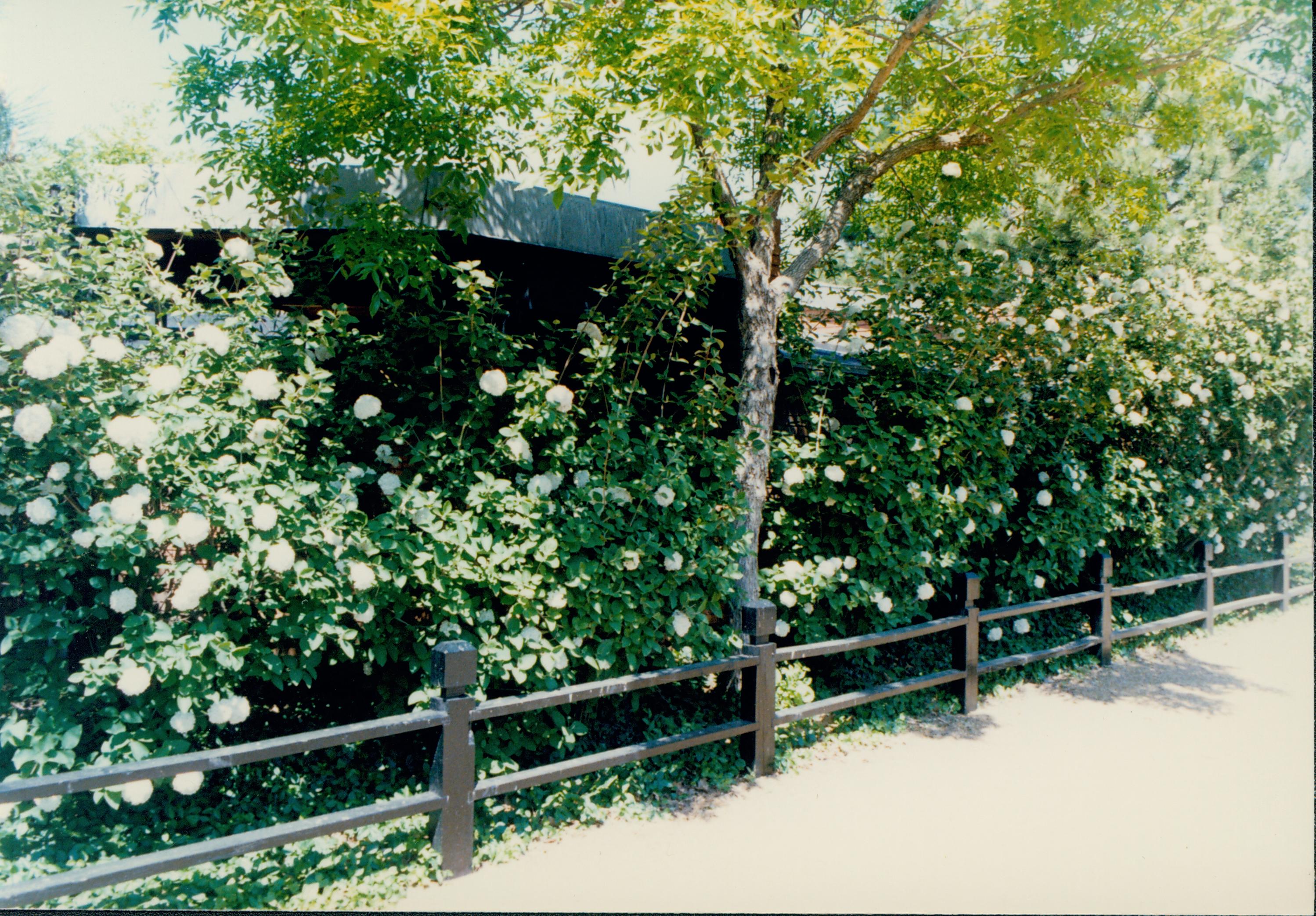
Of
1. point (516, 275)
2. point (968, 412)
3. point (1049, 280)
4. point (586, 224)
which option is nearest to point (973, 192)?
point (1049, 280)

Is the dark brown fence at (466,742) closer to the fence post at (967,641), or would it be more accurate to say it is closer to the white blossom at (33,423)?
the fence post at (967,641)

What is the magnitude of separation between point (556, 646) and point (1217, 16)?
4773mm

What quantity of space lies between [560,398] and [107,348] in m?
1.78

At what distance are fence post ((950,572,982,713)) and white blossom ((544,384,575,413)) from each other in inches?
122

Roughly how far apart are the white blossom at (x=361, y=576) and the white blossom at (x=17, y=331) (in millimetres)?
1349

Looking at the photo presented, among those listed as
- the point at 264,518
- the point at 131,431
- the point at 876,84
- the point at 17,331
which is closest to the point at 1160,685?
the point at 876,84

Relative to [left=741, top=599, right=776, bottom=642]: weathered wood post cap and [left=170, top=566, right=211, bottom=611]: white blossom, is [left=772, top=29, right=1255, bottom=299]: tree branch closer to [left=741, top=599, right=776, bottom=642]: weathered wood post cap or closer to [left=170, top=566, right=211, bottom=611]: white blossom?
[left=741, top=599, right=776, bottom=642]: weathered wood post cap

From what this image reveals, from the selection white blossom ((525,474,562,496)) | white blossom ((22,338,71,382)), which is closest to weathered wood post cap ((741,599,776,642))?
white blossom ((525,474,562,496))

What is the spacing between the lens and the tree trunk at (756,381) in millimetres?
4906

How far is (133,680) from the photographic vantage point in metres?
2.84

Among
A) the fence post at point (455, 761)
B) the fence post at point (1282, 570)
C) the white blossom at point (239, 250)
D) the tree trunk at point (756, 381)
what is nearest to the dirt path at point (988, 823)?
the fence post at point (455, 761)

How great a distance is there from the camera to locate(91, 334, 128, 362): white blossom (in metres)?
2.95

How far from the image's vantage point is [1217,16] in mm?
4363

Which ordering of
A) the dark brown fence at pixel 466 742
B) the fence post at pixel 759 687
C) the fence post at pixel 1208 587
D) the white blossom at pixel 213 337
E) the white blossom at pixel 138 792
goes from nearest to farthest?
the dark brown fence at pixel 466 742 → the white blossom at pixel 138 792 → the white blossom at pixel 213 337 → the fence post at pixel 759 687 → the fence post at pixel 1208 587
